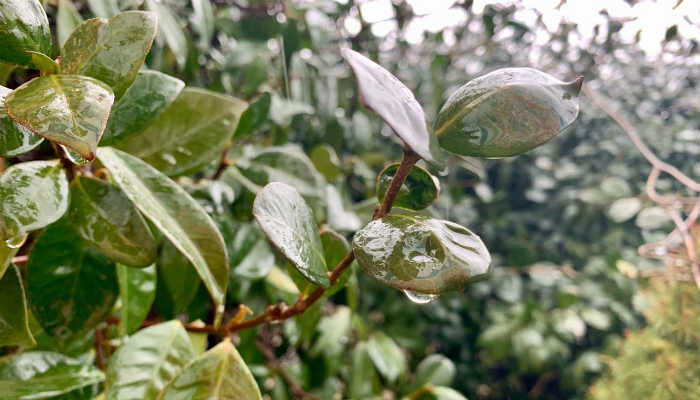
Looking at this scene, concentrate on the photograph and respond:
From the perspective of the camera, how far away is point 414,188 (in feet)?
0.95

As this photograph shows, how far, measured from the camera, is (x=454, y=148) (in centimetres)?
26

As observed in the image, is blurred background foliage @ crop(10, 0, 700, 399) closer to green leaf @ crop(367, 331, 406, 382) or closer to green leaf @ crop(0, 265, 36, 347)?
green leaf @ crop(367, 331, 406, 382)

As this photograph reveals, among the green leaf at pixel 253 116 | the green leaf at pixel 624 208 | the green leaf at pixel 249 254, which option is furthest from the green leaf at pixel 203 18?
the green leaf at pixel 624 208

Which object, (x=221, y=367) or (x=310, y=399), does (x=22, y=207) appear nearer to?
(x=221, y=367)

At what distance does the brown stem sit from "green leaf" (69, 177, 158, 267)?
3.5 inches

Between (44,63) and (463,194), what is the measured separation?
116 centimetres

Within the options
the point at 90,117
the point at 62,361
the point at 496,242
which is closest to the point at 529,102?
the point at 90,117

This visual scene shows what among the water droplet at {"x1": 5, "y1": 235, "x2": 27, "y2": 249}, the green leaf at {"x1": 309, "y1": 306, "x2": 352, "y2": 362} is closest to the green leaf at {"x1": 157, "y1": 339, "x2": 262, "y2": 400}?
the water droplet at {"x1": 5, "y1": 235, "x2": 27, "y2": 249}

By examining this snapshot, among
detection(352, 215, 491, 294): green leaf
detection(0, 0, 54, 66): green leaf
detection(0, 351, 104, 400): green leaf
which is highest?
detection(0, 0, 54, 66): green leaf

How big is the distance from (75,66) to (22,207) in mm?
84

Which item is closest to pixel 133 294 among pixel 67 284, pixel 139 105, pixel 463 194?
pixel 67 284

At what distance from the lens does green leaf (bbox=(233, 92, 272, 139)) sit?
0.54 meters

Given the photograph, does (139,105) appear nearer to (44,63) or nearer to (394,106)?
(44,63)

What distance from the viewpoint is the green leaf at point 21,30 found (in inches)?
9.6
